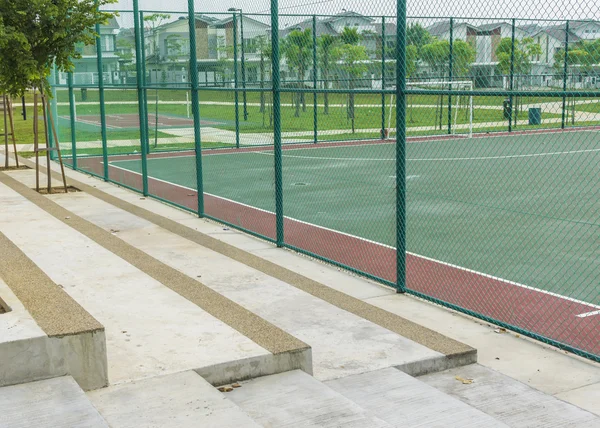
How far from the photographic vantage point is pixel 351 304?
7.12 metres

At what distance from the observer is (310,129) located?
816 inches

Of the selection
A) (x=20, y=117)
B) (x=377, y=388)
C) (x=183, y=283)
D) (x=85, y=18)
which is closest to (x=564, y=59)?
(x=377, y=388)

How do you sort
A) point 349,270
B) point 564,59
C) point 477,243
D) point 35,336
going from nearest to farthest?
1. point 35,336
2. point 564,59
3. point 349,270
4. point 477,243

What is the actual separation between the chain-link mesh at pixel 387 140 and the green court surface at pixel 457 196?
0.18ft

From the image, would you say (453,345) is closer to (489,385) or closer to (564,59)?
(489,385)

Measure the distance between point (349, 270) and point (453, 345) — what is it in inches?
108

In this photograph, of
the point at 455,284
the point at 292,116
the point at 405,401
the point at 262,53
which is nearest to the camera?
the point at 405,401

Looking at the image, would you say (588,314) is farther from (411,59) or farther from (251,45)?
(251,45)

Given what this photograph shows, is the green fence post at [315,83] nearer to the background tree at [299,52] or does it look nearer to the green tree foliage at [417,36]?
the background tree at [299,52]

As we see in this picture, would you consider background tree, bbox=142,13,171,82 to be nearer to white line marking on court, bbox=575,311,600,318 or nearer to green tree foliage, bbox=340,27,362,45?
green tree foliage, bbox=340,27,362,45

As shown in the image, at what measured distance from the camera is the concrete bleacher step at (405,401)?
15.2ft

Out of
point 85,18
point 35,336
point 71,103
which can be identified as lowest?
point 35,336

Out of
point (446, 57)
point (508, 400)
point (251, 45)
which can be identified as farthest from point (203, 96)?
point (508, 400)

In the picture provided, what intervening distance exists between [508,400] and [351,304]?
2.18 metres
